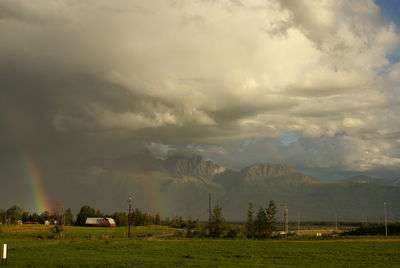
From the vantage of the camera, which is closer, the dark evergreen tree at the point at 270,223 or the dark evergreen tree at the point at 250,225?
the dark evergreen tree at the point at 270,223

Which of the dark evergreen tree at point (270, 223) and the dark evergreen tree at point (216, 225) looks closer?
the dark evergreen tree at point (216, 225)

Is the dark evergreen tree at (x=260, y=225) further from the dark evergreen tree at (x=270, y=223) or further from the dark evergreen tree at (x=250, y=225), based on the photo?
the dark evergreen tree at (x=250, y=225)

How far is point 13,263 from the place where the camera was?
131 feet

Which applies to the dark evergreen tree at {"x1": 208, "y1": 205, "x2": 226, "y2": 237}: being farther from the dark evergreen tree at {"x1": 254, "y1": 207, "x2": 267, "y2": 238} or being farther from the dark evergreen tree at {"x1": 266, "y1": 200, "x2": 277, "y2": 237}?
the dark evergreen tree at {"x1": 266, "y1": 200, "x2": 277, "y2": 237}

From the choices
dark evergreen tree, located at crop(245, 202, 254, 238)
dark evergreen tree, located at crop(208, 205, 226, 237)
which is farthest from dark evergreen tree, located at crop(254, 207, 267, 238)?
dark evergreen tree, located at crop(208, 205, 226, 237)

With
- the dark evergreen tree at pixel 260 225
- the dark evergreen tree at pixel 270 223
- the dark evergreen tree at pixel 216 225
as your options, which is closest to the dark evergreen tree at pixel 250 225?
the dark evergreen tree at pixel 260 225

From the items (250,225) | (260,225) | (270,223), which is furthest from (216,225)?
(270,223)

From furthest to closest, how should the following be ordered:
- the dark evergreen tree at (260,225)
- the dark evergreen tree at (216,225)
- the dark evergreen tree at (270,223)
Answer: the dark evergreen tree at (270,223) < the dark evergreen tree at (260,225) < the dark evergreen tree at (216,225)

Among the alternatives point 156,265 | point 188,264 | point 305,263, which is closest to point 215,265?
point 188,264

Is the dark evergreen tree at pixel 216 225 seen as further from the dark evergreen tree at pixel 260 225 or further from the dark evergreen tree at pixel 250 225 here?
the dark evergreen tree at pixel 260 225

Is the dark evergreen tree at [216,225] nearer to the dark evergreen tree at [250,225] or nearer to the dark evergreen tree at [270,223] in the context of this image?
the dark evergreen tree at [250,225]

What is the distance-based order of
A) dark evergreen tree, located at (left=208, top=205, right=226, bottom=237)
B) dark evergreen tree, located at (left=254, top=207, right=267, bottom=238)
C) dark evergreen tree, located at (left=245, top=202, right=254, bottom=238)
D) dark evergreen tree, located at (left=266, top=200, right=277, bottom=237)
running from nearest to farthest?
dark evergreen tree, located at (left=208, top=205, right=226, bottom=237) < dark evergreen tree, located at (left=254, top=207, right=267, bottom=238) < dark evergreen tree, located at (left=266, top=200, right=277, bottom=237) < dark evergreen tree, located at (left=245, top=202, right=254, bottom=238)

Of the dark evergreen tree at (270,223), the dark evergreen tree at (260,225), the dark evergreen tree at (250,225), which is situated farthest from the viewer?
the dark evergreen tree at (250,225)

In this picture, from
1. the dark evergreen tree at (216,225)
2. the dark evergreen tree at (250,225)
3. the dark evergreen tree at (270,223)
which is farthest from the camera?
the dark evergreen tree at (250,225)
